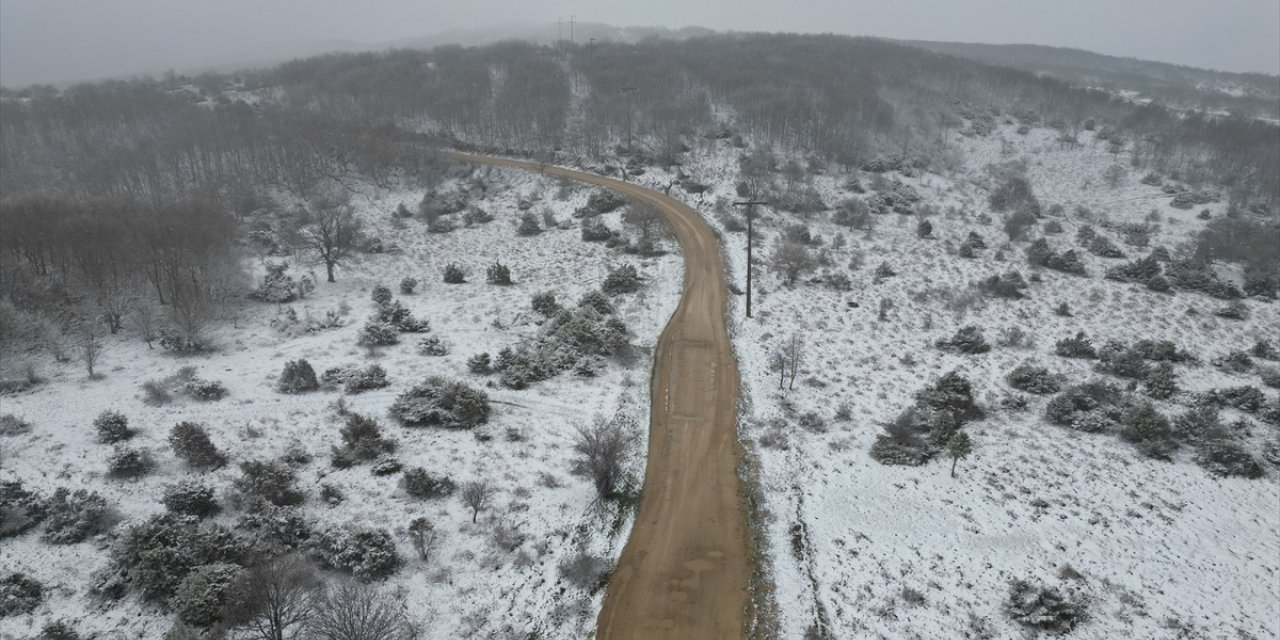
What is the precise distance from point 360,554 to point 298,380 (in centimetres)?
1354

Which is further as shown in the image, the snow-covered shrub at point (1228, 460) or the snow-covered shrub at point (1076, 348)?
the snow-covered shrub at point (1076, 348)

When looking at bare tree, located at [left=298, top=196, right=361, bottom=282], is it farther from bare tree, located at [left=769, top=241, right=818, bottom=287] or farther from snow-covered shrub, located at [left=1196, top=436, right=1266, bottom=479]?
snow-covered shrub, located at [left=1196, top=436, right=1266, bottom=479]

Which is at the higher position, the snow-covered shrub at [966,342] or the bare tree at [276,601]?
the snow-covered shrub at [966,342]

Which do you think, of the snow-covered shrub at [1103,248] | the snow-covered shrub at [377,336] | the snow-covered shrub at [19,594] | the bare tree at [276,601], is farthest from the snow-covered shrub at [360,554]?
the snow-covered shrub at [1103,248]

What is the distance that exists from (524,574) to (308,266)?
40113 mm

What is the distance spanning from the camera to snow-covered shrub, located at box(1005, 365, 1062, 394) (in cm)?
3086

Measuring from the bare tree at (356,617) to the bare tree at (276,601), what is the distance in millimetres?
405

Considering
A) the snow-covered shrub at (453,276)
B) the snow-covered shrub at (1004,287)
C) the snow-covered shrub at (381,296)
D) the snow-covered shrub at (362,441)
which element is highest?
the snow-covered shrub at (1004,287)

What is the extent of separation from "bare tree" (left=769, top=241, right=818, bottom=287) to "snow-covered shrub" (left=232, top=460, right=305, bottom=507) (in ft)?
112

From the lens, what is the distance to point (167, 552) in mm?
17516

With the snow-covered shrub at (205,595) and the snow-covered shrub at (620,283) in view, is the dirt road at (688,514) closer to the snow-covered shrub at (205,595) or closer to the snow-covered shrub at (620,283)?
the snow-covered shrub at (620,283)

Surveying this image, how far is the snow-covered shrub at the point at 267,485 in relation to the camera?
68.5ft

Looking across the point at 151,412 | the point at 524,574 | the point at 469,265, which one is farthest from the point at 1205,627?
the point at 469,265

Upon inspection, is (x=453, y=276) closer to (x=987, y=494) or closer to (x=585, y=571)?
(x=585, y=571)
